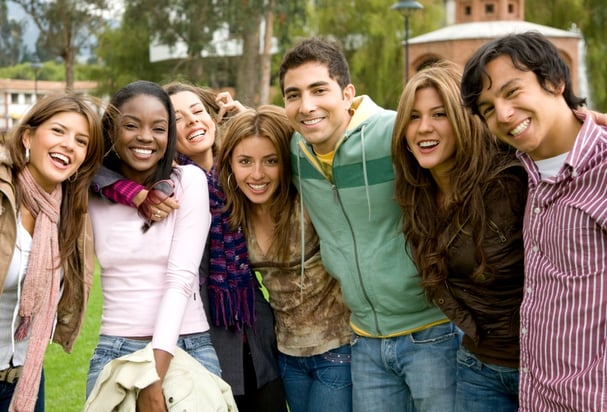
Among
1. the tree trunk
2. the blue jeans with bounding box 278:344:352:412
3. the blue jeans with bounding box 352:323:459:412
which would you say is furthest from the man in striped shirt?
the tree trunk

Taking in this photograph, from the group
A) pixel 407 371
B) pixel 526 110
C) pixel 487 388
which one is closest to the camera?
pixel 526 110

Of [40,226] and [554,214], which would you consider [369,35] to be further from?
[554,214]

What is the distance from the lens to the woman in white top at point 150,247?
359cm

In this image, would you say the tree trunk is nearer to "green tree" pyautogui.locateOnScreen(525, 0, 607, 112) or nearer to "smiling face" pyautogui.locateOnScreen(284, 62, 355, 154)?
"green tree" pyautogui.locateOnScreen(525, 0, 607, 112)

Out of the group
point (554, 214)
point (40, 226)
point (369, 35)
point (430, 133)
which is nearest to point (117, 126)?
point (40, 226)

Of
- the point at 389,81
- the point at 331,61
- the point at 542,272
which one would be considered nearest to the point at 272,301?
the point at 331,61

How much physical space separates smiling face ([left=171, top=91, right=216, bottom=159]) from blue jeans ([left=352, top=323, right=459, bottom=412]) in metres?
1.46

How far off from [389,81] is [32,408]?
31.0 metres

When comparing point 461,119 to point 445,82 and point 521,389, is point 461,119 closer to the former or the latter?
point 445,82

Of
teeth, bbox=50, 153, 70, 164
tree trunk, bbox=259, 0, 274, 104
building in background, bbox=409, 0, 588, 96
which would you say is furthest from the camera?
building in background, bbox=409, 0, 588, 96

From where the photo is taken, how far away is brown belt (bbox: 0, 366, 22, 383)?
372 cm

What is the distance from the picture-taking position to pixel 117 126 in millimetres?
3820

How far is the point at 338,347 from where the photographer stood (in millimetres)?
4027

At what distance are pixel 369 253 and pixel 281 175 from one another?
25.2 inches
